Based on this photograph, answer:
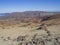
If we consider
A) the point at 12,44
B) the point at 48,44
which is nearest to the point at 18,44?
the point at 12,44

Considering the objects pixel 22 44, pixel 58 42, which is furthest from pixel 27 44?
pixel 58 42

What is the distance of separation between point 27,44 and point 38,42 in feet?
3.37

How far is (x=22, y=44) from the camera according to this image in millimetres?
13188

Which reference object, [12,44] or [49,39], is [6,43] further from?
[49,39]

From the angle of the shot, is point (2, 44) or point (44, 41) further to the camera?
point (2, 44)

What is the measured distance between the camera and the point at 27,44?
42.2 ft

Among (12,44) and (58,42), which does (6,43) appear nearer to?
(12,44)

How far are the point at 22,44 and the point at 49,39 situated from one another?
262 centimetres

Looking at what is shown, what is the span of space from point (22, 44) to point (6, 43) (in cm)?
225

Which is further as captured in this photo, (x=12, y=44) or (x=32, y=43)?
(x=12, y=44)

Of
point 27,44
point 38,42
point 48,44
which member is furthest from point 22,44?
point 48,44

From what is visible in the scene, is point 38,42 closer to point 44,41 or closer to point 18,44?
point 44,41

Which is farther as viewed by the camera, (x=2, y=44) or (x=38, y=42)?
(x=2, y=44)

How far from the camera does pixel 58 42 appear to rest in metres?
13.0
